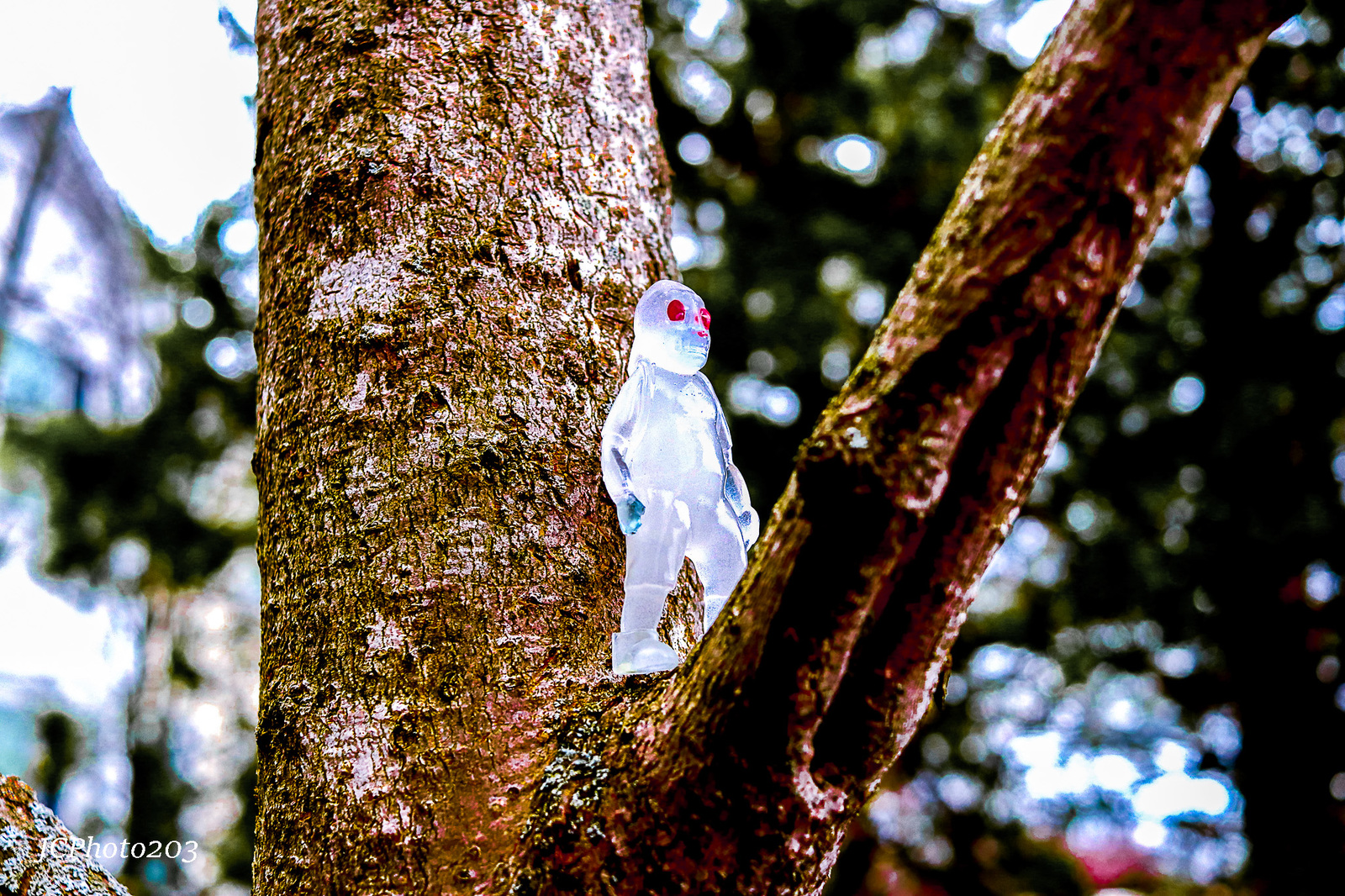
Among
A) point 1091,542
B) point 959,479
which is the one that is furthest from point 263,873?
point 1091,542

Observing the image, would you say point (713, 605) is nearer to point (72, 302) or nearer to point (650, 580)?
point (650, 580)

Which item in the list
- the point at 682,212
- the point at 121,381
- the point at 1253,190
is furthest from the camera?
the point at 121,381

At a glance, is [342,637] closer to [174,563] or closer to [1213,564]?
[1213,564]

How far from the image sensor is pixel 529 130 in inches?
56.2

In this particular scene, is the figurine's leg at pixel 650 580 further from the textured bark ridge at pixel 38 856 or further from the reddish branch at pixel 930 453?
the textured bark ridge at pixel 38 856

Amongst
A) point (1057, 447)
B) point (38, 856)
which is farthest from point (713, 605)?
point (1057, 447)

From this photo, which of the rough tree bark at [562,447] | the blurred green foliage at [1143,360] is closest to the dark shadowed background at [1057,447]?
the blurred green foliage at [1143,360]

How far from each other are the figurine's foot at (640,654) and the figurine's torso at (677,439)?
174mm

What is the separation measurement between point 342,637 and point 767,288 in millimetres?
3750

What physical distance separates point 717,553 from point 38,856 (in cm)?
75

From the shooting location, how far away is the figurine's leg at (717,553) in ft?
3.98

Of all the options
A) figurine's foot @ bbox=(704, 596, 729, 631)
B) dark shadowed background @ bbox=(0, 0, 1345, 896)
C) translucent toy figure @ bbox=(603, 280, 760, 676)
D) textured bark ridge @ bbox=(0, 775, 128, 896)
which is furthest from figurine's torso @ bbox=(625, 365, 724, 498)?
dark shadowed background @ bbox=(0, 0, 1345, 896)

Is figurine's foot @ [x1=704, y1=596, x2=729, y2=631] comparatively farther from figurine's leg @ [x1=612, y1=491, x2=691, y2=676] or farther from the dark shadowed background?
the dark shadowed background

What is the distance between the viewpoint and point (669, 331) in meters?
1.24
